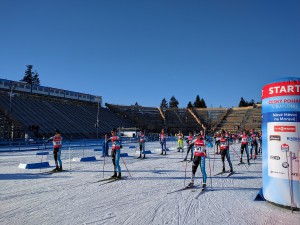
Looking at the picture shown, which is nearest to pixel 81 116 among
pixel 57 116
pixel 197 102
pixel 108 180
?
pixel 57 116

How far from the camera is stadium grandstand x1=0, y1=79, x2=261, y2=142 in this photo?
41781 mm

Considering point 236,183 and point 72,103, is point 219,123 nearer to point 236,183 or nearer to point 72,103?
point 72,103

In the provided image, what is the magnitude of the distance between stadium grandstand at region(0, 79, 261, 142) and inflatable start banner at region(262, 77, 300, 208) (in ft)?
111

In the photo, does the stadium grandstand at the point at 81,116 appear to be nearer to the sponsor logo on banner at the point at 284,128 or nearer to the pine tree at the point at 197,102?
the sponsor logo on banner at the point at 284,128

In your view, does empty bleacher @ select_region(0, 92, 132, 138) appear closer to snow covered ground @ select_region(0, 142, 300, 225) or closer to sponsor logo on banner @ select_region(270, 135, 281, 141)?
snow covered ground @ select_region(0, 142, 300, 225)

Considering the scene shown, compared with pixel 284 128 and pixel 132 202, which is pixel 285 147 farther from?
pixel 132 202

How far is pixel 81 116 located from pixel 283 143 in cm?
5270

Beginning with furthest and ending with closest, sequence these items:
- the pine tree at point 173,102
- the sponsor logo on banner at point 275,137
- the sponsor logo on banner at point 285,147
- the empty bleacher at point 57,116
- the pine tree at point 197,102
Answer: the pine tree at point 173,102
the pine tree at point 197,102
the empty bleacher at point 57,116
the sponsor logo on banner at point 275,137
the sponsor logo on banner at point 285,147

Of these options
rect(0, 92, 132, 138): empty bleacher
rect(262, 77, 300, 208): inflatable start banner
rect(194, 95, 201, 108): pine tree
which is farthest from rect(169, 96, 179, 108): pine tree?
rect(262, 77, 300, 208): inflatable start banner

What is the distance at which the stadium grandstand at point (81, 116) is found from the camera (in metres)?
41.8

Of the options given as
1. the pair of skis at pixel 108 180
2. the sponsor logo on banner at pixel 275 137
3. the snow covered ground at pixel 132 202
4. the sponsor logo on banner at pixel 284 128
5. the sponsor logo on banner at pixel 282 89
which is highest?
the sponsor logo on banner at pixel 282 89

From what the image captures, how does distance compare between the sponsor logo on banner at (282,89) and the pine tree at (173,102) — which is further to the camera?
the pine tree at (173,102)

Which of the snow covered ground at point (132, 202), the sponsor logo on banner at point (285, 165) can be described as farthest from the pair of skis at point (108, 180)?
the sponsor logo on banner at point (285, 165)

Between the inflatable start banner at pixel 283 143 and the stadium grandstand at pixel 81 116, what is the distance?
3377cm
